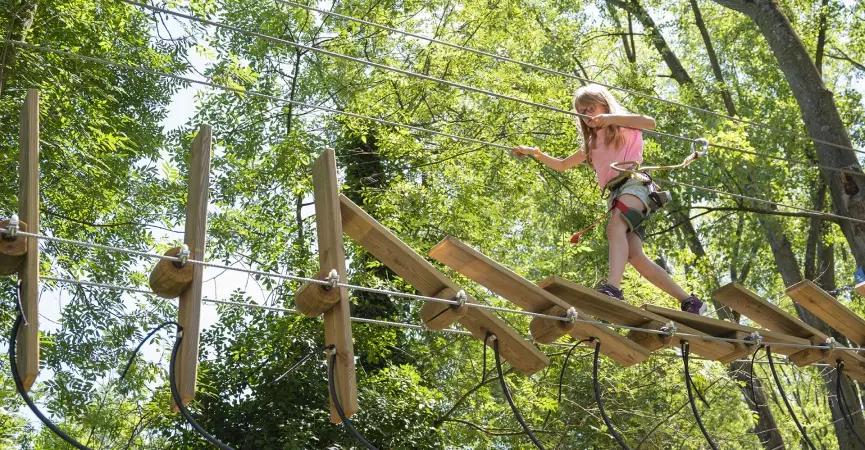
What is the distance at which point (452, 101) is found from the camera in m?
10.3

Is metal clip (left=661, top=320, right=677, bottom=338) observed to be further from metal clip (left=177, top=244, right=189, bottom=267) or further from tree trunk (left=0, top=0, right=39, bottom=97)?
tree trunk (left=0, top=0, right=39, bottom=97)

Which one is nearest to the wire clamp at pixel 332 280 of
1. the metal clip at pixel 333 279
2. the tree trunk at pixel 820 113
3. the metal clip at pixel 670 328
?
the metal clip at pixel 333 279

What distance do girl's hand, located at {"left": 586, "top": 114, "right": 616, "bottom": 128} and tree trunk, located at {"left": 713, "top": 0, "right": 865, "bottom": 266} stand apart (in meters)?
4.30

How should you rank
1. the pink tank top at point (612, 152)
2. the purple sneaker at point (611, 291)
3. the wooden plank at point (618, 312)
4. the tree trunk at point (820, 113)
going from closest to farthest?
the wooden plank at point (618, 312) < the purple sneaker at point (611, 291) < the pink tank top at point (612, 152) < the tree trunk at point (820, 113)

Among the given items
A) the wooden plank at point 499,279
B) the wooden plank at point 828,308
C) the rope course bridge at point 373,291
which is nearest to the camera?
the rope course bridge at point 373,291

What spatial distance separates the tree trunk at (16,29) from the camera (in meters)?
7.52

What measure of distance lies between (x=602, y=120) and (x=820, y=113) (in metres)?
4.44

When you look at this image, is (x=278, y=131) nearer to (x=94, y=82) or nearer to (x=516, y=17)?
(x=94, y=82)

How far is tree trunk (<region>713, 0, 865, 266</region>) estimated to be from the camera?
7961mm

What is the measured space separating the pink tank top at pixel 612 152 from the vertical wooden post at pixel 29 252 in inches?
91.0

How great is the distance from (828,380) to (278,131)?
6.43 meters

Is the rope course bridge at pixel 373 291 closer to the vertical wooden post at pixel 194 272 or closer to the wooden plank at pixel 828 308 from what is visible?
the vertical wooden post at pixel 194 272

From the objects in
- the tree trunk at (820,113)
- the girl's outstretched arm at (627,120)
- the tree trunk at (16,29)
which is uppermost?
the tree trunk at (16,29)

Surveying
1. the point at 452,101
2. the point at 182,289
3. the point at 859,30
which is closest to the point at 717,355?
the point at 182,289
